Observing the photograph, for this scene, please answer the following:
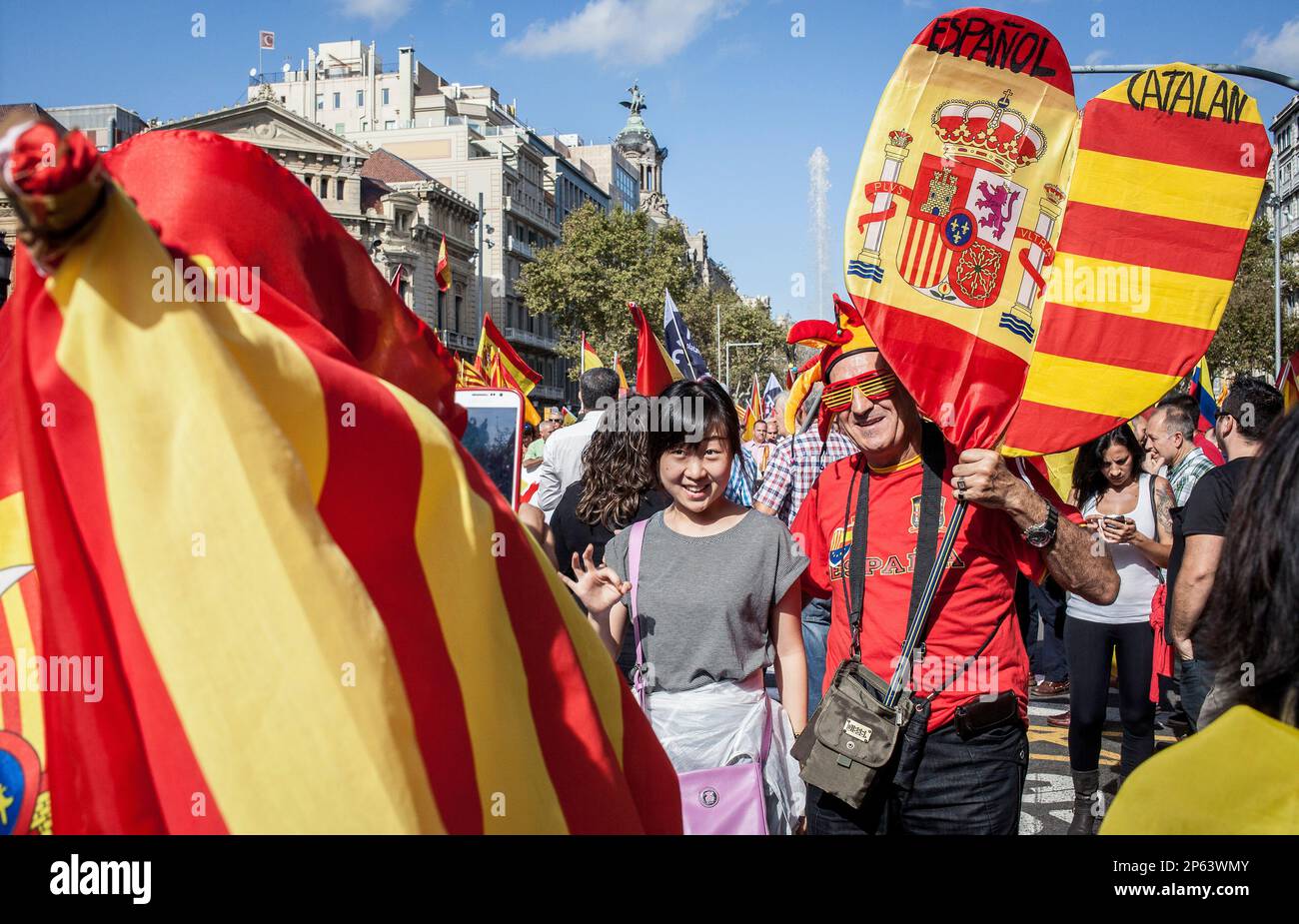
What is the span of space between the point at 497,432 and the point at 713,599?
1.86 meters

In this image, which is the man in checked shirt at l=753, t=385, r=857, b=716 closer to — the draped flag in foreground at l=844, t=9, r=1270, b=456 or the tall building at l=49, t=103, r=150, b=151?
the draped flag in foreground at l=844, t=9, r=1270, b=456

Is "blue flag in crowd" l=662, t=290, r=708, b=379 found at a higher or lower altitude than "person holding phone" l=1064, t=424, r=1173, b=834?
higher

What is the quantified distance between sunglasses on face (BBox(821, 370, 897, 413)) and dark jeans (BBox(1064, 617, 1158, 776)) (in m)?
2.41

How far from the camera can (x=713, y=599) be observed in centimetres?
314

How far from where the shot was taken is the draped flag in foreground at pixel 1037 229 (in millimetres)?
2607

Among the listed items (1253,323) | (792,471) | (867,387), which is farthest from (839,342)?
(1253,323)

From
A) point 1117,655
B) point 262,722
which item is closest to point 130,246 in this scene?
point 262,722

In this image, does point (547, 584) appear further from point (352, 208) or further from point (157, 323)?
point (352, 208)

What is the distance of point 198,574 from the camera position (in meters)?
1.01

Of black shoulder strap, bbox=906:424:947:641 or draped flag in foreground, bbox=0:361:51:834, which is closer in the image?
draped flag in foreground, bbox=0:361:51:834

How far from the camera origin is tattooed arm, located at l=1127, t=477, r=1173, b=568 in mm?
4914

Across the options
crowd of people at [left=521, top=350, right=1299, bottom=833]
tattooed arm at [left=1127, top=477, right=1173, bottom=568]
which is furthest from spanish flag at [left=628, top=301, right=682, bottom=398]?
crowd of people at [left=521, top=350, right=1299, bottom=833]

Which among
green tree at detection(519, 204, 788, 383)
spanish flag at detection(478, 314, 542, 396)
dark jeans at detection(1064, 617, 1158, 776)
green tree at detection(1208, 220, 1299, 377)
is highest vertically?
green tree at detection(519, 204, 788, 383)

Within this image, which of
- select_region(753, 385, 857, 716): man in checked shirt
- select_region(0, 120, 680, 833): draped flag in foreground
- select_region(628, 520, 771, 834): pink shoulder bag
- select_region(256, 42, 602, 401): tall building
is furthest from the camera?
select_region(256, 42, 602, 401): tall building
